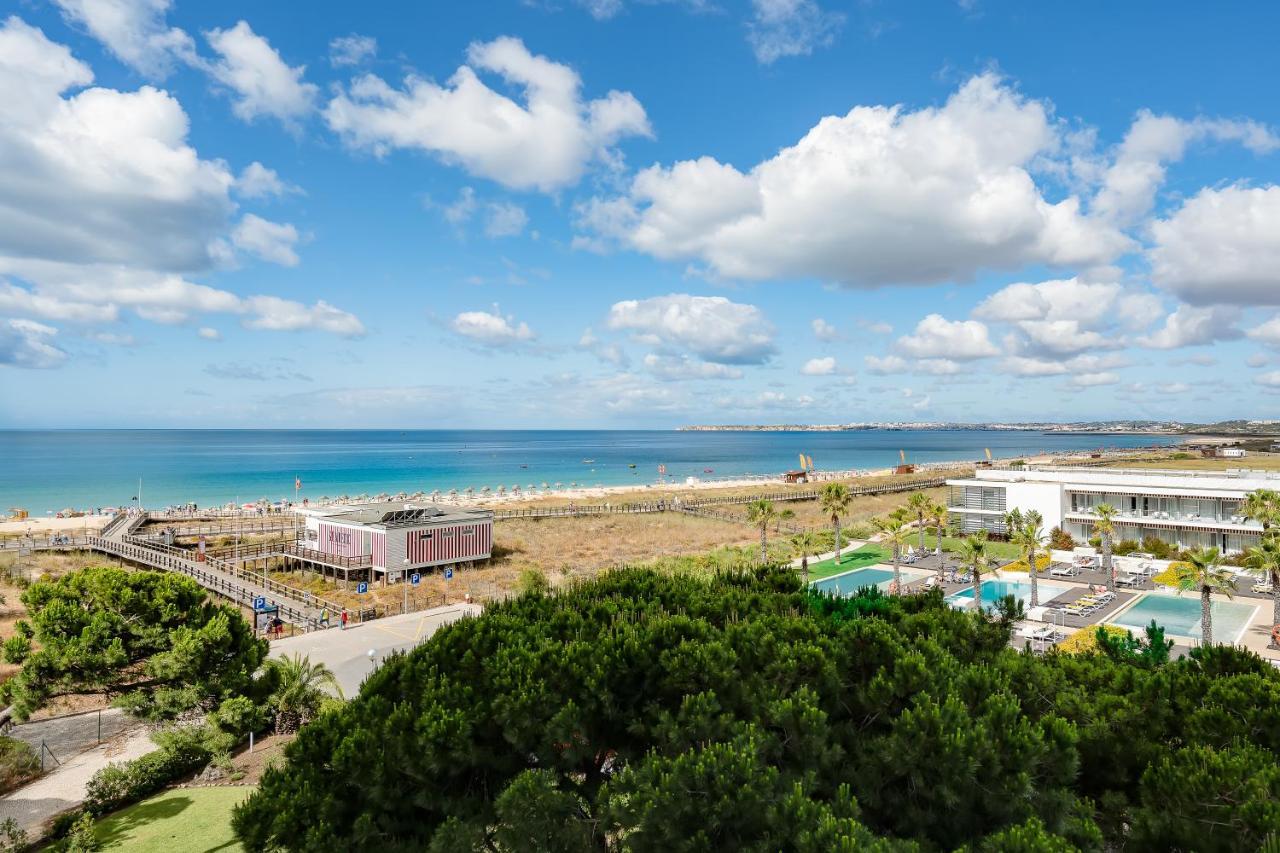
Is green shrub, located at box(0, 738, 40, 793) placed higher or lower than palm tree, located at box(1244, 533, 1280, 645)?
lower

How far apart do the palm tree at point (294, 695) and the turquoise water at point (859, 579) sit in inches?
992

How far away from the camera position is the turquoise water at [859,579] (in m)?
36.4

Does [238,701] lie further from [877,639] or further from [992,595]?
[992,595]

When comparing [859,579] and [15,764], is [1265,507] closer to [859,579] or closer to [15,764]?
[859,579]

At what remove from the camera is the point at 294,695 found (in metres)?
19.5

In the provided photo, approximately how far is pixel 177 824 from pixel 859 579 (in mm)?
33081

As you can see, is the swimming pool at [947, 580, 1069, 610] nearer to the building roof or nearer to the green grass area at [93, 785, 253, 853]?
the building roof

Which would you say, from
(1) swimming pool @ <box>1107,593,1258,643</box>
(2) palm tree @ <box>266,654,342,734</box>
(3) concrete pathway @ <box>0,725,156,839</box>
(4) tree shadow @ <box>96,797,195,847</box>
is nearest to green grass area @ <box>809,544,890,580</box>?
(1) swimming pool @ <box>1107,593,1258,643</box>

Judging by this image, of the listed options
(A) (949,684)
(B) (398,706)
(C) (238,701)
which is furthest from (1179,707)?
(C) (238,701)

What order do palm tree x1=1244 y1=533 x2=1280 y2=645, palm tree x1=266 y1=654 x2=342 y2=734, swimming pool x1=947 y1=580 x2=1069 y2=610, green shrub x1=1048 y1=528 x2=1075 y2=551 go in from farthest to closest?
green shrub x1=1048 y1=528 x2=1075 y2=551, swimming pool x1=947 y1=580 x2=1069 y2=610, palm tree x1=1244 y1=533 x2=1280 y2=645, palm tree x1=266 y1=654 x2=342 y2=734

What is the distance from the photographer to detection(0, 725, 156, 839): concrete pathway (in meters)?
15.4

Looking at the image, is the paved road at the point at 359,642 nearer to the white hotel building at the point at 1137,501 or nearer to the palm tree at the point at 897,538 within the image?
the palm tree at the point at 897,538

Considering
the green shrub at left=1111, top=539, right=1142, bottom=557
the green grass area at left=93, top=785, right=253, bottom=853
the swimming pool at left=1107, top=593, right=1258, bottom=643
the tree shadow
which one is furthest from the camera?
the green shrub at left=1111, top=539, right=1142, bottom=557

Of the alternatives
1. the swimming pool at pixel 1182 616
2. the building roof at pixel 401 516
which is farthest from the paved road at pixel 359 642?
the swimming pool at pixel 1182 616
